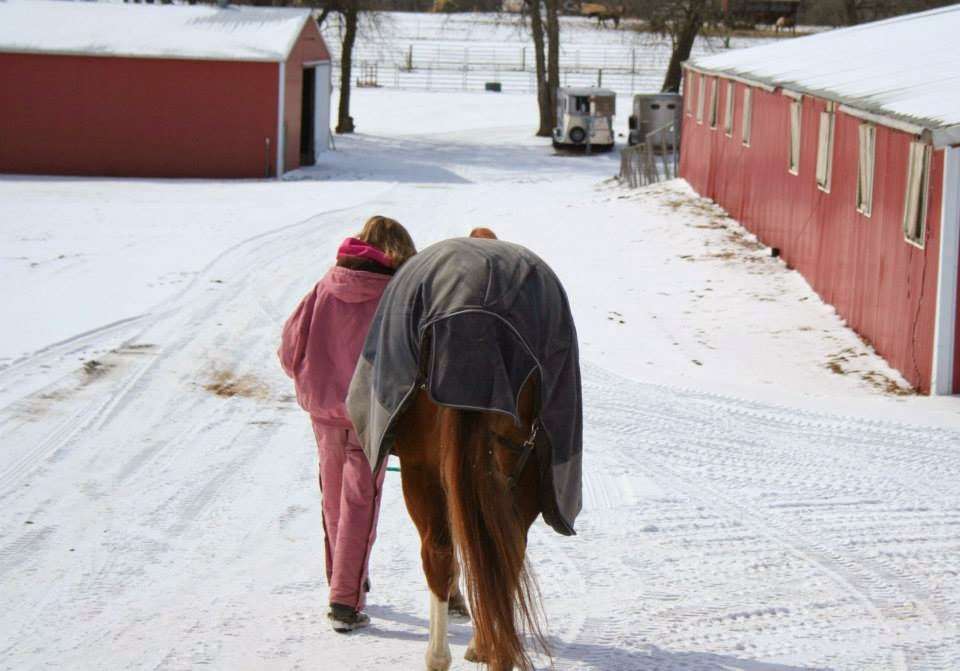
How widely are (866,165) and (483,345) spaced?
30.5 ft

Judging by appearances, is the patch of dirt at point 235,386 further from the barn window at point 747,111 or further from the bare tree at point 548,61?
the bare tree at point 548,61

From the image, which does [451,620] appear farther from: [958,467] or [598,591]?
[958,467]

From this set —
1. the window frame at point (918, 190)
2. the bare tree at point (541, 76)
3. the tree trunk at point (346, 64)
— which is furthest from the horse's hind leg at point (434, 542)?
the bare tree at point (541, 76)

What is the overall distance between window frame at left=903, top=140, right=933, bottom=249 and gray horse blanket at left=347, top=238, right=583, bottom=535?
6671 millimetres

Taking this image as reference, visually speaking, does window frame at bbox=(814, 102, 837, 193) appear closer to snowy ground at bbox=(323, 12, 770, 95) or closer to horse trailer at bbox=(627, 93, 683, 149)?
horse trailer at bbox=(627, 93, 683, 149)

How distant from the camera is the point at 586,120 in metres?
36.5

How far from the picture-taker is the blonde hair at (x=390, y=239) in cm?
518

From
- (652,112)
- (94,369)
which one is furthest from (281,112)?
(94,369)

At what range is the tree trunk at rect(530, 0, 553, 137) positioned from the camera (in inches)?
1549

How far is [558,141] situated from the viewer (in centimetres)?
3653

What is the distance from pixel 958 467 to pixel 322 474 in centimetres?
435

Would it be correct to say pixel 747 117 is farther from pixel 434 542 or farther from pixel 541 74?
pixel 541 74

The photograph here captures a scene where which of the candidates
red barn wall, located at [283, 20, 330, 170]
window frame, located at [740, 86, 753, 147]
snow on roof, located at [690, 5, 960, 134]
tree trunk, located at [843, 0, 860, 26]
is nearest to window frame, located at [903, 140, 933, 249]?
snow on roof, located at [690, 5, 960, 134]

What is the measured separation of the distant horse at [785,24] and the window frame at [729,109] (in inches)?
1739
